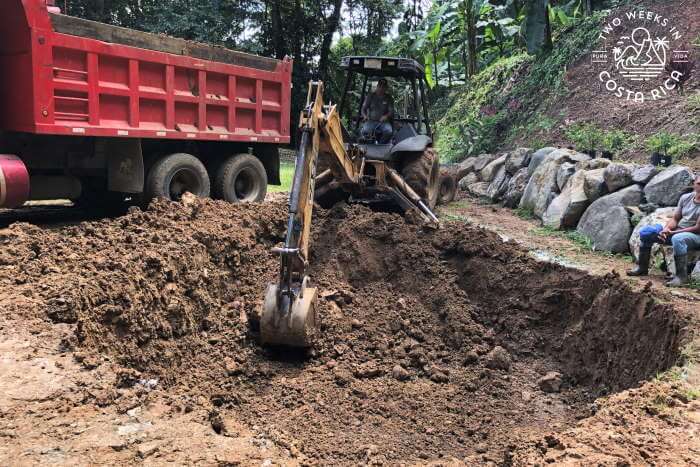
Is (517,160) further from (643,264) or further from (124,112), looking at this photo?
(124,112)

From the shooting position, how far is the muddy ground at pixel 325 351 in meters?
3.09

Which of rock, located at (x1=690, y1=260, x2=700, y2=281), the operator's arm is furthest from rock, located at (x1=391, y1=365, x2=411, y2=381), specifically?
the operator's arm

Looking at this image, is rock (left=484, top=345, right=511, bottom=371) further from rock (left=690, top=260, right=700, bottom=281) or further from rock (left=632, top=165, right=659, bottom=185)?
rock (left=632, top=165, right=659, bottom=185)

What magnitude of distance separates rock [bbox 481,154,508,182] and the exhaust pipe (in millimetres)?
8481

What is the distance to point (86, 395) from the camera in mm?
3326

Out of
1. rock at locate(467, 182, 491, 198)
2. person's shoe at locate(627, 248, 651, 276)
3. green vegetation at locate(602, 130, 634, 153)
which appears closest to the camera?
person's shoe at locate(627, 248, 651, 276)

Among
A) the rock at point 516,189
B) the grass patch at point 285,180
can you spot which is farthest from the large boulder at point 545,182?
the grass patch at point 285,180

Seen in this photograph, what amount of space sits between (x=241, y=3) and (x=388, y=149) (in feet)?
54.0

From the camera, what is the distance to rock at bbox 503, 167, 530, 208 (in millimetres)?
10345

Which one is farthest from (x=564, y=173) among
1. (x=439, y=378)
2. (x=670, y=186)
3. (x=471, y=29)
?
(x=471, y=29)

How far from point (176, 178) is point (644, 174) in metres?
6.02

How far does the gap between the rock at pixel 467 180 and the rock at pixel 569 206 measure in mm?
3730

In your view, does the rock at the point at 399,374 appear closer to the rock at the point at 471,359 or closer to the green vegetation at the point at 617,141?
the rock at the point at 471,359

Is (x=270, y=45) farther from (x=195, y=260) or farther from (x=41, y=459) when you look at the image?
(x=41, y=459)
